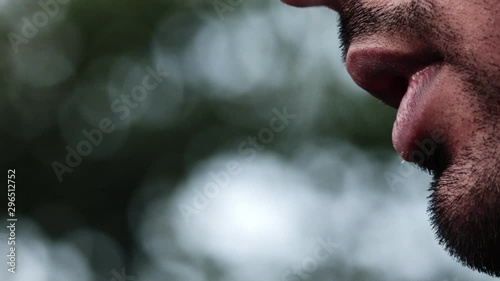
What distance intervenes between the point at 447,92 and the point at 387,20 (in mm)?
82

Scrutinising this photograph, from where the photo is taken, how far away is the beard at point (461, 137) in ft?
2.17

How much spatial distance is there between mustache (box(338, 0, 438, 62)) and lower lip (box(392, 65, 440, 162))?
0.03 meters

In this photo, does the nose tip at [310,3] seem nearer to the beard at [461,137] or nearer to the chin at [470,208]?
the beard at [461,137]

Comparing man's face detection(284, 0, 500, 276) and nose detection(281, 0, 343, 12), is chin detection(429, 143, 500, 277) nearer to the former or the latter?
man's face detection(284, 0, 500, 276)

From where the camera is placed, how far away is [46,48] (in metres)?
5.01

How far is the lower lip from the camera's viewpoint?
710 millimetres

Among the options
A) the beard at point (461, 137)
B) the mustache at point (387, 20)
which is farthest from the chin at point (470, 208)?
the mustache at point (387, 20)

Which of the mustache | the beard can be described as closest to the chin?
the beard

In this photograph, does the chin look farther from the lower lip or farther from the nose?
the nose

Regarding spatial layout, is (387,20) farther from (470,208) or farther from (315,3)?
(470,208)

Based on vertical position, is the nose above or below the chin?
above

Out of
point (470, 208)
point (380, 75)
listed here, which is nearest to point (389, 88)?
point (380, 75)

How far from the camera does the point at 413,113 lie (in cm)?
72

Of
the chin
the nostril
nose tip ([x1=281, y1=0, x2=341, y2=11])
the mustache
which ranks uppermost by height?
nose tip ([x1=281, y1=0, x2=341, y2=11])
